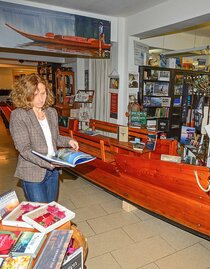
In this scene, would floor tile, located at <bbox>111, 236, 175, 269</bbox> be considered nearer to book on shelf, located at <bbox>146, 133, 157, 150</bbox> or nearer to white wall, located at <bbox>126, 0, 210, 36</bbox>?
book on shelf, located at <bbox>146, 133, 157, 150</bbox>

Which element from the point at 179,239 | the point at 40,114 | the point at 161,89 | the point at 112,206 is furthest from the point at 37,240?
the point at 161,89

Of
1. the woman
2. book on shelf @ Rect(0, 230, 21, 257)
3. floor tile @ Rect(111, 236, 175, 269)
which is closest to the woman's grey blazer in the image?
the woman

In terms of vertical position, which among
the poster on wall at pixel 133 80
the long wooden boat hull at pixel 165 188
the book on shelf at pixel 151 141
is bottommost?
the long wooden boat hull at pixel 165 188

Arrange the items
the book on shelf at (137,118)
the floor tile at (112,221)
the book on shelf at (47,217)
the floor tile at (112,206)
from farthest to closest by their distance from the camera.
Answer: the book on shelf at (137,118)
the floor tile at (112,206)
the floor tile at (112,221)
the book on shelf at (47,217)

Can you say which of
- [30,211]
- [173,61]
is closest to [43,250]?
[30,211]

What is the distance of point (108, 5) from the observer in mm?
3846

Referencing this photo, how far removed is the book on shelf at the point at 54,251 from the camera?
3.83ft

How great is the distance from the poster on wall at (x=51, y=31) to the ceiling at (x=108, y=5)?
0.16 metres

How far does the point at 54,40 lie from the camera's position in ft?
13.0

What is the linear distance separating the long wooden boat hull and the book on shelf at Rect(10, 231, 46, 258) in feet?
4.93

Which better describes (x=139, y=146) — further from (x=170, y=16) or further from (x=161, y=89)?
(x=161, y=89)

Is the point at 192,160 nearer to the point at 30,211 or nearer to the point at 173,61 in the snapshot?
the point at 30,211

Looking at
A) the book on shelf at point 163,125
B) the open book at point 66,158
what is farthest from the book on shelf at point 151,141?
the book on shelf at point 163,125

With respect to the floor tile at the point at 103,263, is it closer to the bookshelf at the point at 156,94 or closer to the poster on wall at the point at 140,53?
the bookshelf at the point at 156,94
